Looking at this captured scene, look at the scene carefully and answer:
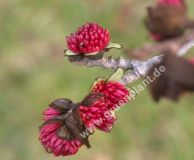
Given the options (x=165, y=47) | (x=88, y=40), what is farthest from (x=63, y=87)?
(x=165, y=47)

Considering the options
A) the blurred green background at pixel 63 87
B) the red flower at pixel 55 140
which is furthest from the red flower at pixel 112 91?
the blurred green background at pixel 63 87

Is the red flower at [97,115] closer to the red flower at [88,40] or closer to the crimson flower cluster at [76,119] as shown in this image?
the crimson flower cluster at [76,119]

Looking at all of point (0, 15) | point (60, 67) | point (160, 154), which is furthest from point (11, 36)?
point (160, 154)

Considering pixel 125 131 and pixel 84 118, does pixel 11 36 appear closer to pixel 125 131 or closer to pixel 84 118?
pixel 125 131

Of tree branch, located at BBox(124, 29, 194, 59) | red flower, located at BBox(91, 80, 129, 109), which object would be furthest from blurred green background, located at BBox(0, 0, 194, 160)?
tree branch, located at BBox(124, 29, 194, 59)

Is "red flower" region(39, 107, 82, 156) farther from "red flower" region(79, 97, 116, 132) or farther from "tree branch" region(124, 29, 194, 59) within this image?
"tree branch" region(124, 29, 194, 59)

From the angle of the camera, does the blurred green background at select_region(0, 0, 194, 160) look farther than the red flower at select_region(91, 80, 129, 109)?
Yes

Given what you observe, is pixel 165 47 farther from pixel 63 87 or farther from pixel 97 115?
pixel 63 87

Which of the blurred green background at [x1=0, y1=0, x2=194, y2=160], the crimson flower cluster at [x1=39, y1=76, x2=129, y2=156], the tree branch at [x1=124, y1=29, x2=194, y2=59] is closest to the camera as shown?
the tree branch at [x1=124, y1=29, x2=194, y2=59]
